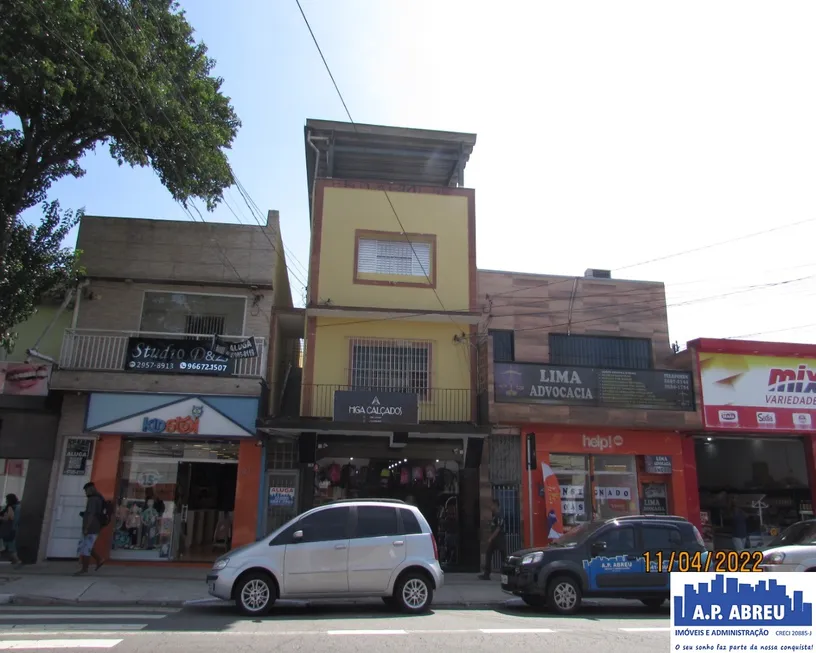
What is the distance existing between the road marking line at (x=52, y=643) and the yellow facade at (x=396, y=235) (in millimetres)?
11233

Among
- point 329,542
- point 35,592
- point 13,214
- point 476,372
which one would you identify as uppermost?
point 13,214

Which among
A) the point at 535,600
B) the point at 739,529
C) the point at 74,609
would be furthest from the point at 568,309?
the point at 74,609

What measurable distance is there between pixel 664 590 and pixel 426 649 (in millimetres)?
5857

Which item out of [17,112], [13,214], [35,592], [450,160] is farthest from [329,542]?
[450,160]

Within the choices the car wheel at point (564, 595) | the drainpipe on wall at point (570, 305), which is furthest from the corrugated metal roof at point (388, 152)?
the car wheel at point (564, 595)

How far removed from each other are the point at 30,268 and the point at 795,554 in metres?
15.6

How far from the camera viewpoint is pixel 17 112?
1348cm

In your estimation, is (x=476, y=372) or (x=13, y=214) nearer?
(x=13, y=214)

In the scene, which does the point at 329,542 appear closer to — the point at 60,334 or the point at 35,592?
the point at 35,592

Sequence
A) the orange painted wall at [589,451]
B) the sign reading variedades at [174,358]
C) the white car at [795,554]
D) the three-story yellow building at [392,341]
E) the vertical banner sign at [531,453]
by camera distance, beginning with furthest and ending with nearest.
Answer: the vertical banner sign at [531,453], the orange painted wall at [589,451], the three-story yellow building at [392,341], the sign reading variedades at [174,358], the white car at [795,554]

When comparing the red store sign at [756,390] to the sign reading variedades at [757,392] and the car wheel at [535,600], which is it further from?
the car wheel at [535,600]

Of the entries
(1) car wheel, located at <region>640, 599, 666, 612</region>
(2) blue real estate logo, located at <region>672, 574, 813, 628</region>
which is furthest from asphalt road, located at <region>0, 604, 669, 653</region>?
(2) blue real estate logo, located at <region>672, 574, 813, 628</region>

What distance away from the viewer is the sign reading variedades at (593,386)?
16.9 meters

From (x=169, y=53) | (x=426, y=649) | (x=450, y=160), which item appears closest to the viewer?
(x=426, y=649)
